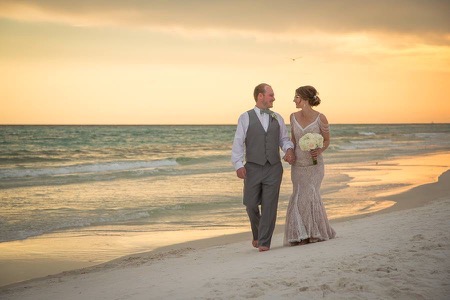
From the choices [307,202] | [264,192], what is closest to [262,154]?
[264,192]

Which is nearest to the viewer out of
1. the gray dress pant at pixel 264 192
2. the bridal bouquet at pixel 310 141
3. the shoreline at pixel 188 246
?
the bridal bouquet at pixel 310 141

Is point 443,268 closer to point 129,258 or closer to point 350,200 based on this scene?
point 129,258

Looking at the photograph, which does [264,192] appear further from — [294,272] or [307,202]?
[294,272]

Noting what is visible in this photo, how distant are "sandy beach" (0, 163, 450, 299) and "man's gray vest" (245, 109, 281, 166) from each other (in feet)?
3.61

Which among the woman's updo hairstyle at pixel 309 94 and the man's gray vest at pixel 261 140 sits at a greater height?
the woman's updo hairstyle at pixel 309 94

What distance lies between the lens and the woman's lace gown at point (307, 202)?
22.1 ft

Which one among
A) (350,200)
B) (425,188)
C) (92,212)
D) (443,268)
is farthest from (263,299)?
(425,188)

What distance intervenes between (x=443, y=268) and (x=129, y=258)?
172 inches

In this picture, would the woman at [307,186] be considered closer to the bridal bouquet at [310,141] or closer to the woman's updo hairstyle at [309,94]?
the woman's updo hairstyle at [309,94]

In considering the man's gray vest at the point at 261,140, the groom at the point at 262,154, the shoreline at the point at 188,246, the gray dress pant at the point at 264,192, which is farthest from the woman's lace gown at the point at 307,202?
the shoreline at the point at 188,246

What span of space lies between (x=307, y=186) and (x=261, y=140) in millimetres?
858

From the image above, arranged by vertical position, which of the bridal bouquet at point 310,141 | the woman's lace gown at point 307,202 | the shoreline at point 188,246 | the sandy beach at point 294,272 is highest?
the bridal bouquet at point 310,141

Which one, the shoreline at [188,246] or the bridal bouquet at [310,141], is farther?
the shoreline at [188,246]

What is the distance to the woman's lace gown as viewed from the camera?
674cm
